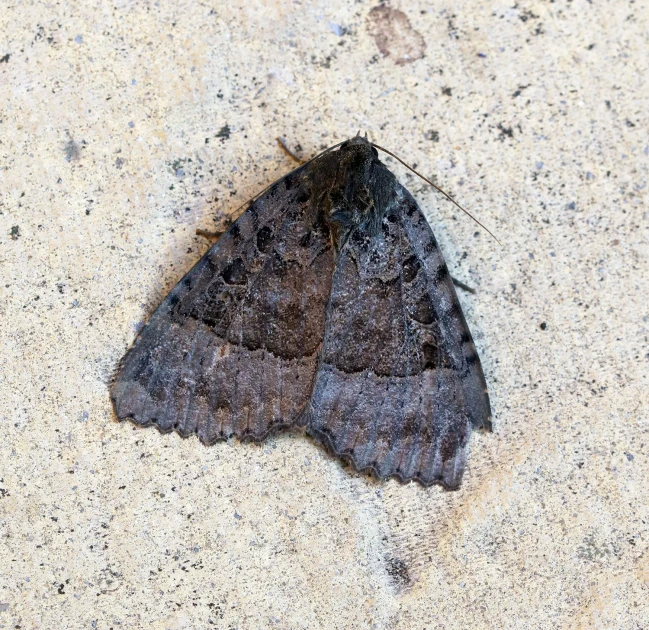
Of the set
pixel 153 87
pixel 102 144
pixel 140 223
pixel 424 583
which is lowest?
pixel 424 583

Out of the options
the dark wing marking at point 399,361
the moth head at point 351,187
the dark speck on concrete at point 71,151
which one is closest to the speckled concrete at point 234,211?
the dark speck on concrete at point 71,151

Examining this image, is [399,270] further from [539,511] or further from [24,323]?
[24,323]

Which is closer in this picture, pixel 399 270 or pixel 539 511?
pixel 399 270

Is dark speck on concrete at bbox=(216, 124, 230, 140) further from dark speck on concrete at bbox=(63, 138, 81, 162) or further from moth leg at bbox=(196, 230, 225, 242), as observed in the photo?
dark speck on concrete at bbox=(63, 138, 81, 162)

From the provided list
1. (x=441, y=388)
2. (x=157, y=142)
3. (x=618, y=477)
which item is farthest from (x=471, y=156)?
(x=618, y=477)

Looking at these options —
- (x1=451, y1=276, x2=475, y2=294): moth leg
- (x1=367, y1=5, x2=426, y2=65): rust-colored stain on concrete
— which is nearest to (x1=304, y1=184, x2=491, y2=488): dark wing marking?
(x1=451, y1=276, x2=475, y2=294): moth leg

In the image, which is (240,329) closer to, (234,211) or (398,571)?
(234,211)

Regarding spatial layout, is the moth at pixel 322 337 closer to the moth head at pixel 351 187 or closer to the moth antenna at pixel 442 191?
the moth head at pixel 351 187
